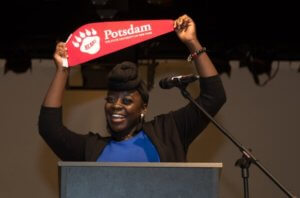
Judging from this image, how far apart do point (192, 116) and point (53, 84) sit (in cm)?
54

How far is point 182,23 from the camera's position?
2289 millimetres

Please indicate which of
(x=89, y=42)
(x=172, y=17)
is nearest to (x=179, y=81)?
(x=89, y=42)

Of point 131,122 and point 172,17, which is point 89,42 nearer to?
point 131,122

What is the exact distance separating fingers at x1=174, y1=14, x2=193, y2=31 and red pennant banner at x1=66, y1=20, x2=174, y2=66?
6 centimetres

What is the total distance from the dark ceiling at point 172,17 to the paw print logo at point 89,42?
136 cm

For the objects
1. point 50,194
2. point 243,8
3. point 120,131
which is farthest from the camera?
point 50,194

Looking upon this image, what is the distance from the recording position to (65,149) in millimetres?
2309

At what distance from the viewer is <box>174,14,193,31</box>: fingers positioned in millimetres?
2283

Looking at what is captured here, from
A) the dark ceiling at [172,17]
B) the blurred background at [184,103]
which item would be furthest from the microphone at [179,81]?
the blurred background at [184,103]

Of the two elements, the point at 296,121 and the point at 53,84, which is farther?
the point at 296,121

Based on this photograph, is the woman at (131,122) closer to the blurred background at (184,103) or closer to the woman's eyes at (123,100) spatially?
the woman's eyes at (123,100)

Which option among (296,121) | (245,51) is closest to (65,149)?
(245,51)

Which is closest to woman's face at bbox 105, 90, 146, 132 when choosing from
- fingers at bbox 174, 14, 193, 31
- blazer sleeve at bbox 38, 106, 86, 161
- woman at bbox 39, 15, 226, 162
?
woman at bbox 39, 15, 226, 162

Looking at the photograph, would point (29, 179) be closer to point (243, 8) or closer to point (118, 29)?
point (243, 8)
